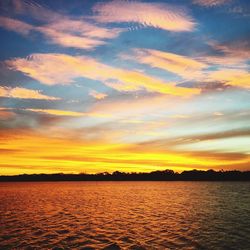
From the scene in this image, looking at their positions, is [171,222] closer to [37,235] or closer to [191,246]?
[191,246]

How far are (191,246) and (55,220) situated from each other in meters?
24.7

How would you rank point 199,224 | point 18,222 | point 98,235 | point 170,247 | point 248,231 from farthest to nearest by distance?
point 18,222, point 199,224, point 248,231, point 98,235, point 170,247

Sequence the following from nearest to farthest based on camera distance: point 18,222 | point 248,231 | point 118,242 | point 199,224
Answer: point 118,242, point 248,231, point 199,224, point 18,222

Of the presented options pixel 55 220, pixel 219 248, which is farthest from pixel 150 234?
pixel 55 220

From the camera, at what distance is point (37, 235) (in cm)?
3625

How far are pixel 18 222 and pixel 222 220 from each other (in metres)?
30.3

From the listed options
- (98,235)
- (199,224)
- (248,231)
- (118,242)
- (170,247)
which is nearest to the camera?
(170,247)

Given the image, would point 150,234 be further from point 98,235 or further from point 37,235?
point 37,235

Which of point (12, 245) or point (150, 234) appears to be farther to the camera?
point (150, 234)

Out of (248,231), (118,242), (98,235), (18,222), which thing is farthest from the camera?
(18,222)

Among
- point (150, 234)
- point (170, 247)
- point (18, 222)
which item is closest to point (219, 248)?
point (170, 247)

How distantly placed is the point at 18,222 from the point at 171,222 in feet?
73.2

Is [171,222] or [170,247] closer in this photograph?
[170,247]

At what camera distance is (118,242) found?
32.4m
